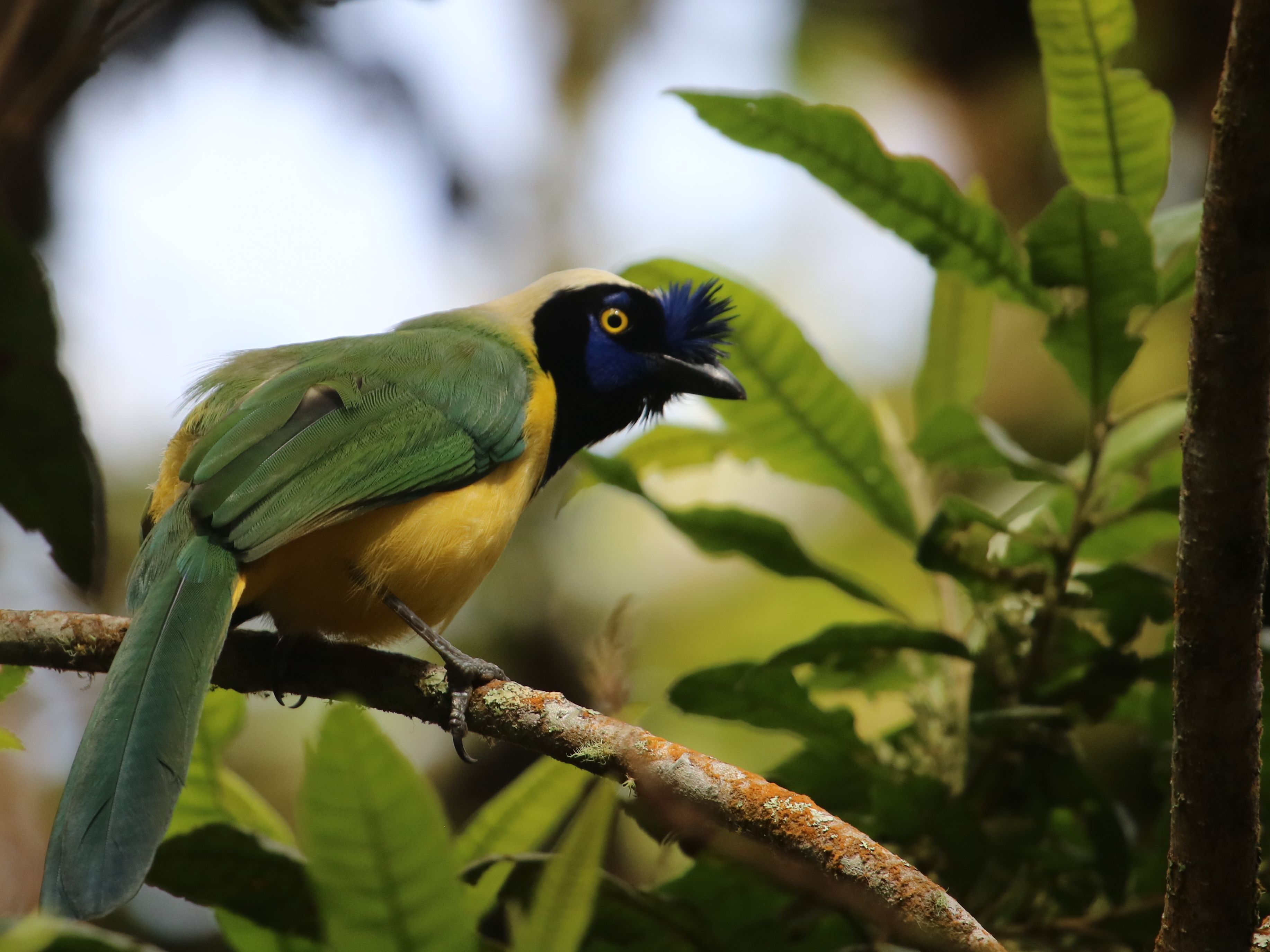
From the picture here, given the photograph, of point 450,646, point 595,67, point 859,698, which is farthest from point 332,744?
point 595,67

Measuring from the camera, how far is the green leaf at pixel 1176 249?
2750 mm

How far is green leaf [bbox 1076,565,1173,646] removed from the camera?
2633mm

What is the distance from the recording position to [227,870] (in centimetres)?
222

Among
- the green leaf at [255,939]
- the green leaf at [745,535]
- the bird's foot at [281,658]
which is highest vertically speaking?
the green leaf at [745,535]

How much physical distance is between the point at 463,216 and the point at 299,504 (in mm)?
4739

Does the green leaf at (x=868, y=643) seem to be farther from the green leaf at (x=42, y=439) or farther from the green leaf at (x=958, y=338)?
the green leaf at (x=42, y=439)

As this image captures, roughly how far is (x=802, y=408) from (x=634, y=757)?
4.23 ft

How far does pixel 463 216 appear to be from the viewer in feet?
23.4

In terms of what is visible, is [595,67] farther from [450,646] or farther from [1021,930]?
[1021,930]

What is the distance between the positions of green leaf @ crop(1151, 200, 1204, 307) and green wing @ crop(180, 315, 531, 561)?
1.64 metres

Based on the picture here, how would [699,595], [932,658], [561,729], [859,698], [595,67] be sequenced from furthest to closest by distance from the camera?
[595,67], [699,595], [859,698], [932,658], [561,729]

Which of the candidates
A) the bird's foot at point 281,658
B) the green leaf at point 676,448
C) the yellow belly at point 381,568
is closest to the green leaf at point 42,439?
the yellow belly at point 381,568

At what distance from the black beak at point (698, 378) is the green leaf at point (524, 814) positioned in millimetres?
1128

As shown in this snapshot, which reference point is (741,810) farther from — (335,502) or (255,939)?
(335,502)
